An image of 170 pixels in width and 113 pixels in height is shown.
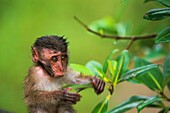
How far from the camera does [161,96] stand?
1.79 m

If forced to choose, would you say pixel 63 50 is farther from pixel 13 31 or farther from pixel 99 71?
pixel 13 31

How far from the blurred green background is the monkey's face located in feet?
8.66

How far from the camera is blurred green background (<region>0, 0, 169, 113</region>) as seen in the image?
15.7 ft

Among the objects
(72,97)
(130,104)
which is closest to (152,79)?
(130,104)

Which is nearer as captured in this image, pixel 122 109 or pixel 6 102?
pixel 122 109

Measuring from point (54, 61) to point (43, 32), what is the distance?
2990 mm

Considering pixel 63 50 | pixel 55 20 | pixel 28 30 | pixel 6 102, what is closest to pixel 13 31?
pixel 28 30

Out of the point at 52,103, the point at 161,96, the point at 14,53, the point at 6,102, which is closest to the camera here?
the point at 161,96

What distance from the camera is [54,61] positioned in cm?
195

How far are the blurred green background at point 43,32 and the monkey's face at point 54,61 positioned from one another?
2.64 meters

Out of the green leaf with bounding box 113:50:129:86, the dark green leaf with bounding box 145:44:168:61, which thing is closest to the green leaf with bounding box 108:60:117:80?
the green leaf with bounding box 113:50:129:86

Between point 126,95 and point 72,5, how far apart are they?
4.83 ft

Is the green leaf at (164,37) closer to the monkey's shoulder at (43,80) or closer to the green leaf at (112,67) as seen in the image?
the green leaf at (112,67)

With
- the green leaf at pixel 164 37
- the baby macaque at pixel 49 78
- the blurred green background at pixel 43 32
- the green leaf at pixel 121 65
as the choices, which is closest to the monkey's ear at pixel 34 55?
the baby macaque at pixel 49 78
